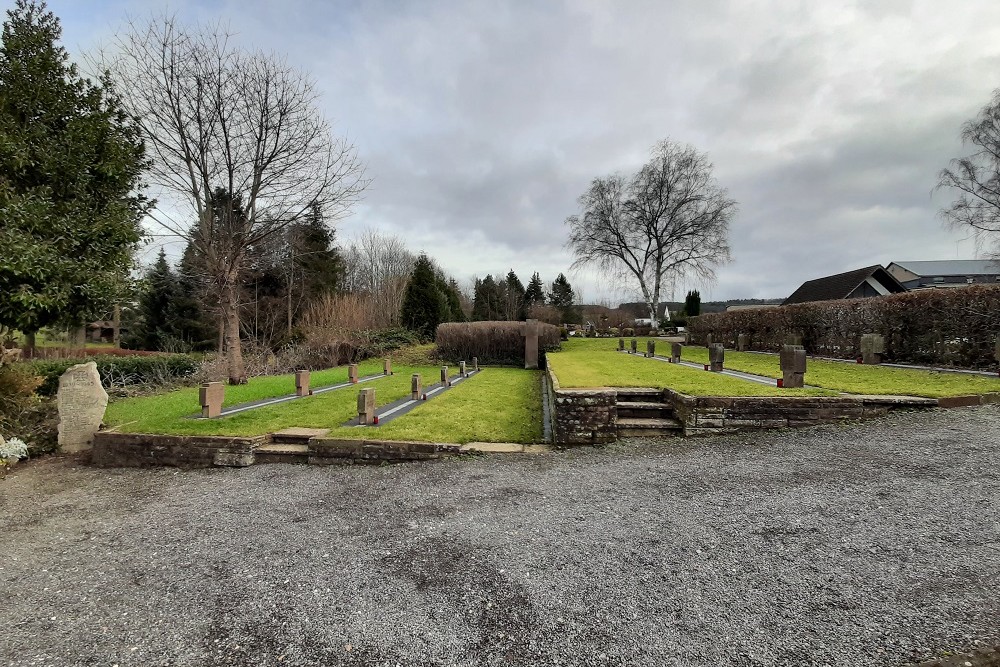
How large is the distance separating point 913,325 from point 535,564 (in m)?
12.0

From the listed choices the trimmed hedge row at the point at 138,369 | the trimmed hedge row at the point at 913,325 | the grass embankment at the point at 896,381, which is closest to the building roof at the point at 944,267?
the trimmed hedge row at the point at 913,325

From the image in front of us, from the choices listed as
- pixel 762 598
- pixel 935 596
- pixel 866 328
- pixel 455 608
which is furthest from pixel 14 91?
pixel 866 328

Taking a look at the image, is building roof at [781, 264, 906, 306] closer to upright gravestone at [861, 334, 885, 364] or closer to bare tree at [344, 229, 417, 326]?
upright gravestone at [861, 334, 885, 364]

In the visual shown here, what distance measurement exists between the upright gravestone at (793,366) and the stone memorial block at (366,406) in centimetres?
643

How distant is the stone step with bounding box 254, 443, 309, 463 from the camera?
18.4 ft

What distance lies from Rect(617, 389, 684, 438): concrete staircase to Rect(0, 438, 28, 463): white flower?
8.20 m

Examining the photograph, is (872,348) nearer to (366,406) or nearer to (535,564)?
(535,564)

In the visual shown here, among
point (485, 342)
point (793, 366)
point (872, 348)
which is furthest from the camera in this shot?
point (485, 342)

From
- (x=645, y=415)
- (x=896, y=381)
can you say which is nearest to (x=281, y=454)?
(x=645, y=415)

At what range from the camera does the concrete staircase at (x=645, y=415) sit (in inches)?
232

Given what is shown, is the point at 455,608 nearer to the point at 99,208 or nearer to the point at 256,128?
the point at 99,208

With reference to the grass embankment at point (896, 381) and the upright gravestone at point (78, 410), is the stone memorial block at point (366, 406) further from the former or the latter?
the grass embankment at point (896, 381)

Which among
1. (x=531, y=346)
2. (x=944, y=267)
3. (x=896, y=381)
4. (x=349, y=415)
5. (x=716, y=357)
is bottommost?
(x=349, y=415)

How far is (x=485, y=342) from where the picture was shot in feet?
61.0
